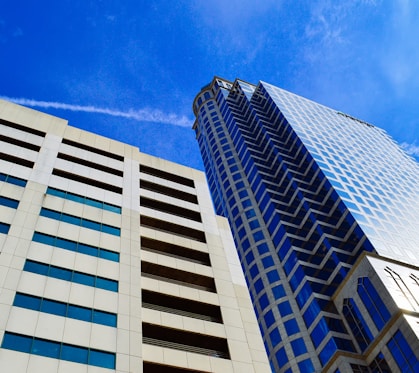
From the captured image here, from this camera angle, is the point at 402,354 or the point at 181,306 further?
the point at 402,354

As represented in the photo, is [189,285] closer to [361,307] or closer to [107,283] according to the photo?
[107,283]

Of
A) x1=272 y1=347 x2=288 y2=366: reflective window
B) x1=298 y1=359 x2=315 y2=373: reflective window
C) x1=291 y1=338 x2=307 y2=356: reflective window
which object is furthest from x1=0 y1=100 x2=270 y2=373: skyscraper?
x1=272 y1=347 x2=288 y2=366: reflective window

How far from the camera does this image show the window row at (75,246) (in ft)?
114

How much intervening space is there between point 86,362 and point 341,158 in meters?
81.6

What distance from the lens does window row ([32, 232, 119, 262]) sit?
34.8 m

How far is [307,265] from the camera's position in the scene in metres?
76.8

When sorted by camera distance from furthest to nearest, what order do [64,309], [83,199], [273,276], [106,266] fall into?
[273,276]
[83,199]
[106,266]
[64,309]

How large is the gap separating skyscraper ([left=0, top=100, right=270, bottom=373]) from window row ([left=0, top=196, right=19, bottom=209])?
0.41ft

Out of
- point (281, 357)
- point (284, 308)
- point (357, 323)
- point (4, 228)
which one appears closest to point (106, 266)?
point (4, 228)

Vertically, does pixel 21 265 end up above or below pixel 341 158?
below

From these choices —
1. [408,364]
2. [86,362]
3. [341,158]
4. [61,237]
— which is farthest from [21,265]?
[341,158]

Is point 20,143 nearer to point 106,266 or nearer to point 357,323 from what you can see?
point 106,266

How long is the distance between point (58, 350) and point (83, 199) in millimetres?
16484

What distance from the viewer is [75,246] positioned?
35.7 meters
